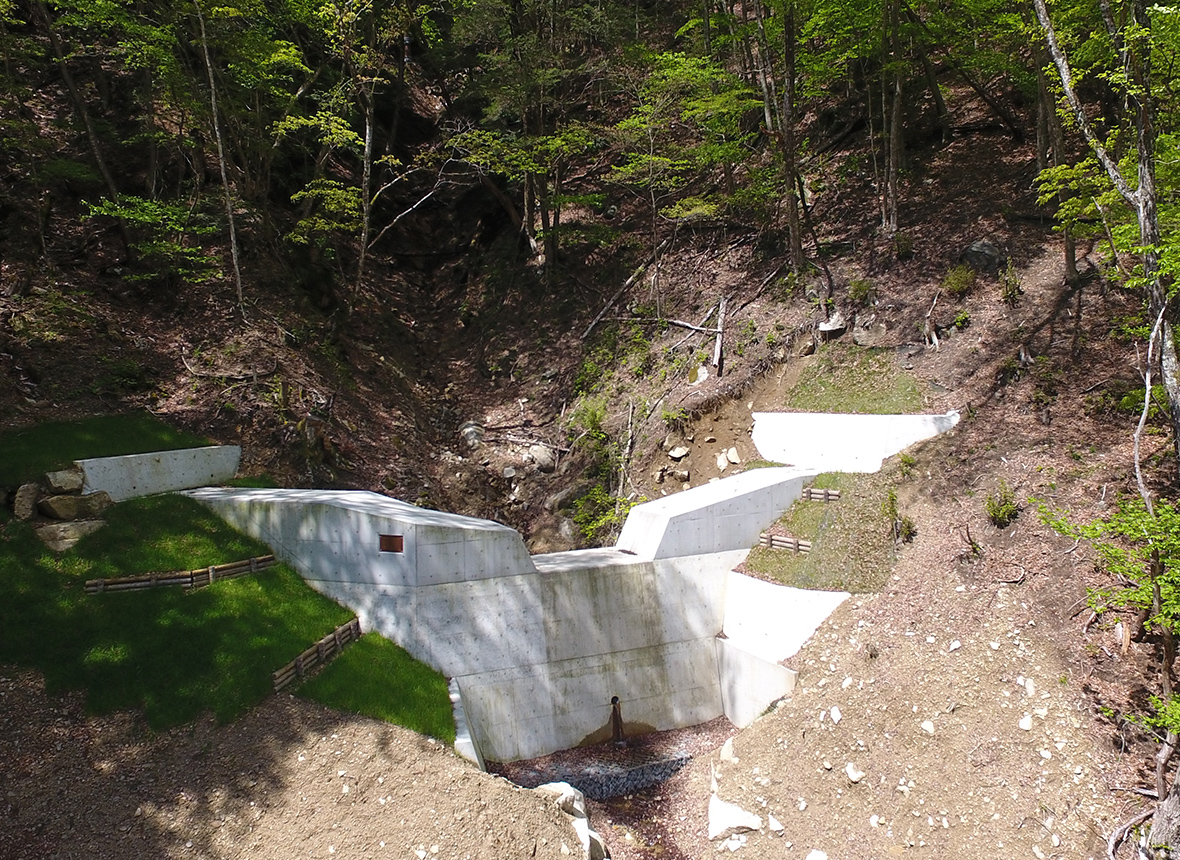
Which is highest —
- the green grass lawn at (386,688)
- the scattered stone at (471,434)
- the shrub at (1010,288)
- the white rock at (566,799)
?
the shrub at (1010,288)

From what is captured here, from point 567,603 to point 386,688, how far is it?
12.5 ft

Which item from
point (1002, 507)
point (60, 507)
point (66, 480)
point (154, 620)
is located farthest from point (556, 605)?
point (66, 480)

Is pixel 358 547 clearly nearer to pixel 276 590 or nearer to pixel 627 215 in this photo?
pixel 276 590

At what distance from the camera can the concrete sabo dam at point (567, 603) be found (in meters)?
12.5

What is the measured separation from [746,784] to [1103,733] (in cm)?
503

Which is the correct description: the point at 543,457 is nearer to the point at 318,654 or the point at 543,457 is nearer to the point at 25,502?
the point at 318,654

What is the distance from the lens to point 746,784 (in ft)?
36.1

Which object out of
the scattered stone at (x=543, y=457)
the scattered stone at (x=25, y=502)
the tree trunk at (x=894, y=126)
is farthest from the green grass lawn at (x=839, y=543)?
the scattered stone at (x=25, y=502)

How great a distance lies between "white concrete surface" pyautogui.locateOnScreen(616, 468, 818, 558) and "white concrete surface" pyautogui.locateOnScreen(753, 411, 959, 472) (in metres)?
0.67

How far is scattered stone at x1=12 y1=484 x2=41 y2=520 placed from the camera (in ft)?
38.5

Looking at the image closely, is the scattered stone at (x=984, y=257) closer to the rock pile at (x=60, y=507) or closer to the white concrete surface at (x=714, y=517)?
the white concrete surface at (x=714, y=517)

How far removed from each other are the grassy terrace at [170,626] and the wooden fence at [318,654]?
0.51 ft

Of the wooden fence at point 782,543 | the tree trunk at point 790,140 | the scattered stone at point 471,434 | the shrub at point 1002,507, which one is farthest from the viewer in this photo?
the scattered stone at point 471,434

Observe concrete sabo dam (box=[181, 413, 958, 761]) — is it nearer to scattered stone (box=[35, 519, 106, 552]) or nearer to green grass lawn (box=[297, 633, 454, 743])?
green grass lawn (box=[297, 633, 454, 743])
